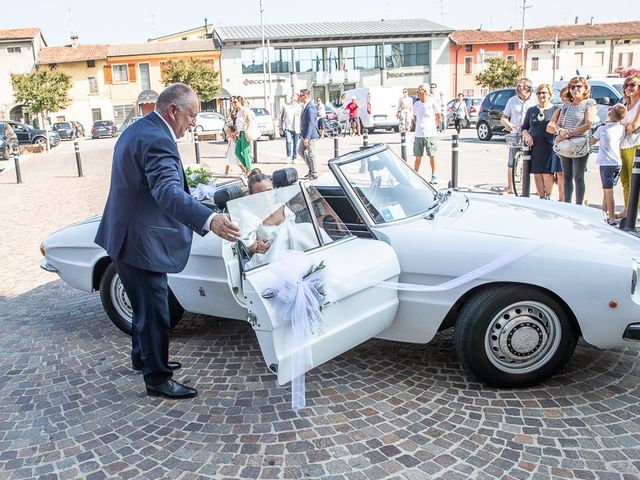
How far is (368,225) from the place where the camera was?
387 cm

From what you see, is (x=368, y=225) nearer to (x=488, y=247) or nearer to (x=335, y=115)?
(x=488, y=247)

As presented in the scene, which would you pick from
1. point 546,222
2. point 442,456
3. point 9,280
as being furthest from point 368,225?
point 9,280

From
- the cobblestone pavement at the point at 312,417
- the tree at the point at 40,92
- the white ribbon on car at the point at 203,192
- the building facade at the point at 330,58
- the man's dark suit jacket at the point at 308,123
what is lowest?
the cobblestone pavement at the point at 312,417

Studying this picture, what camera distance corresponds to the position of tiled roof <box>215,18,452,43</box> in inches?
2231

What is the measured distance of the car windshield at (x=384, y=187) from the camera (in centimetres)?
398

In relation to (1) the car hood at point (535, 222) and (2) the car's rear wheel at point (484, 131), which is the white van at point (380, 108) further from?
(1) the car hood at point (535, 222)

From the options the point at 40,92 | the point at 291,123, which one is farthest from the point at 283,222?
the point at 40,92

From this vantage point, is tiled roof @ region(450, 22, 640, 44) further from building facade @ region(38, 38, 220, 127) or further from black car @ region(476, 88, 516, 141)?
black car @ region(476, 88, 516, 141)

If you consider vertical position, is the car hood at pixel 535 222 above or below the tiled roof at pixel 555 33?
below

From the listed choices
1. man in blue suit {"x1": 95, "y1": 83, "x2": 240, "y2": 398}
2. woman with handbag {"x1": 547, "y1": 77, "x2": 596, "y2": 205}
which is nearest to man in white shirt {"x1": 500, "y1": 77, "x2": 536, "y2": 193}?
woman with handbag {"x1": 547, "y1": 77, "x2": 596, "y2": 205}

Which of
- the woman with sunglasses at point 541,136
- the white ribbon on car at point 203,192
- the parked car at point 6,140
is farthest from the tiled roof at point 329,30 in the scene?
the white ribbon on car at point 203,192

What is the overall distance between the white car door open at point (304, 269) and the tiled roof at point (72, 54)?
58649mm

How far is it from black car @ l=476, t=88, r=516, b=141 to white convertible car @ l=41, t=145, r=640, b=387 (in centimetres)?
1705

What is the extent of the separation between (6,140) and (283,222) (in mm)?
24104
